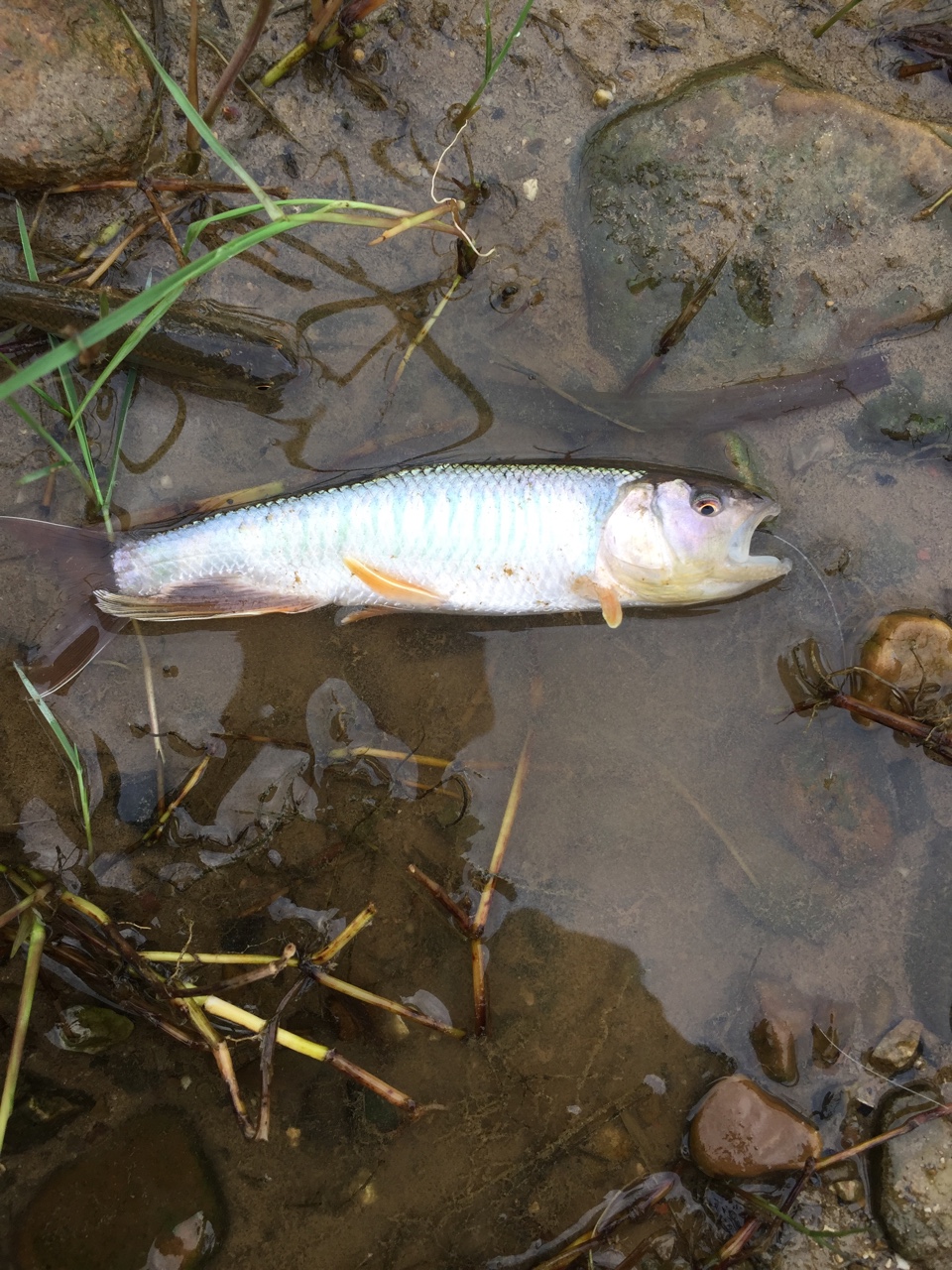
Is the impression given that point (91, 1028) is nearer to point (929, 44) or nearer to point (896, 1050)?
point (896, 1050)

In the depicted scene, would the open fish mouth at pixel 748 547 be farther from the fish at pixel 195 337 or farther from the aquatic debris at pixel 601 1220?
the aquatic debris at pixel 601 1220

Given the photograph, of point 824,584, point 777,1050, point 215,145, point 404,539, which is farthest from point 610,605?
point 215,145

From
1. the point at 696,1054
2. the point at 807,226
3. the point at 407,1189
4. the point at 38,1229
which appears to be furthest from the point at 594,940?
the point at 807,226

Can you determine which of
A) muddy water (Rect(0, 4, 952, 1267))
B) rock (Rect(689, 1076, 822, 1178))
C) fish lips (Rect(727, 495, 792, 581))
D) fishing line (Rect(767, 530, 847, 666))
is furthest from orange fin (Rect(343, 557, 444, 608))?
rock (Rect(689, 1076, 822, 1178))

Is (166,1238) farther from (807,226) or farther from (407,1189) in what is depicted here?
(807,226)

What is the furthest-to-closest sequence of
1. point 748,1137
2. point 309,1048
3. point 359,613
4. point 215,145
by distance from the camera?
point 359,613
point 748,1137
point 309,1048
point 215,145

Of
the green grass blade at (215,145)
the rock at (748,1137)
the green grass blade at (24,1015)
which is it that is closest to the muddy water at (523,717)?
the rock at (748,1137)
